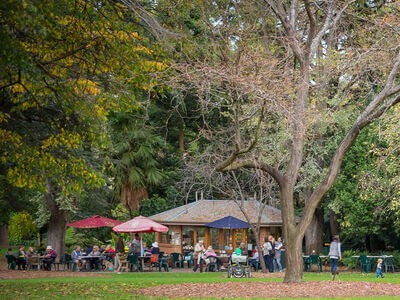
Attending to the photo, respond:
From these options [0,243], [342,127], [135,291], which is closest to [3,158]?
[135,291]

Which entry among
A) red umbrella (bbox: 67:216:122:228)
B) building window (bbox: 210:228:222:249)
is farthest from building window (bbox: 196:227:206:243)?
red umbrella (bbox: 67:216:122:228)

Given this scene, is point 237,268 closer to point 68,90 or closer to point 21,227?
point 68,90

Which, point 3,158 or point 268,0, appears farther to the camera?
point 268,0

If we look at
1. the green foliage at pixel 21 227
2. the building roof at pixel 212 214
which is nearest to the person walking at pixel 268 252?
the building roof at pixel 212 214

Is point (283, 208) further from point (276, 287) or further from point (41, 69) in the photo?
point (41, 69)

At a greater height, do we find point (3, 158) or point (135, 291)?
point (3, 158)

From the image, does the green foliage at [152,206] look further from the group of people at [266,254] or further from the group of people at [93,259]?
the group of people at [266,254]

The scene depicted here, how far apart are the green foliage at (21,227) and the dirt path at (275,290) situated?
126 feet

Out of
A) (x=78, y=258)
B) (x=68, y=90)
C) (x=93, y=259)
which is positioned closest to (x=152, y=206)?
(x=93, y=259)

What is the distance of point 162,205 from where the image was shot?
3619cm

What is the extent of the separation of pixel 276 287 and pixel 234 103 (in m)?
5.31

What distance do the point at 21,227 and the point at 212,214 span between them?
2858 centimetres

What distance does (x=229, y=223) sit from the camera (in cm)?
2933

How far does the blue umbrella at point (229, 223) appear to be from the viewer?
29192mm
